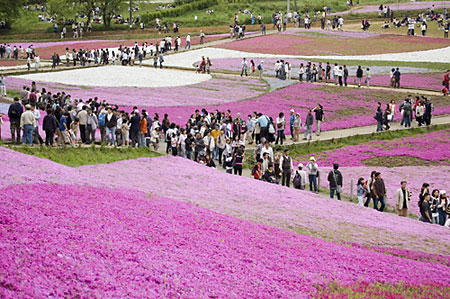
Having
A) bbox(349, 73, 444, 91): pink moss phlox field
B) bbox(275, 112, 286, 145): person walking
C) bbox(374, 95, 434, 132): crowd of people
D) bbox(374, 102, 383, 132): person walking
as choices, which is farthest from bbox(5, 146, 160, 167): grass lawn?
bbox(349, 73, 444, 91): pink moss phlox field

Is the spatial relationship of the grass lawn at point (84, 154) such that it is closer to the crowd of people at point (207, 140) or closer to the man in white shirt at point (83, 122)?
the crowd of people at point (207, 140)

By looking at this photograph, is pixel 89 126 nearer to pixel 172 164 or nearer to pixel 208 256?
pixel 172 164

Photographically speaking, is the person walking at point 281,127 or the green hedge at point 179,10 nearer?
the person walking at point 281,127

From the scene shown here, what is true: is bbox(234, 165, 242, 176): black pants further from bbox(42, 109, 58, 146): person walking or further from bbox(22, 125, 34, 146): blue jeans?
bbox(22, 125, 34, 146): blue jeans

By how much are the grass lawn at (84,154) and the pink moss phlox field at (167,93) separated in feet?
63.0

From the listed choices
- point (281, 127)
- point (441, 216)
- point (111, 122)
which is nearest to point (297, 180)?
point (441, 216)

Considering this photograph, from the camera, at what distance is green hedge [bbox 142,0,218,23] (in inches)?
4090

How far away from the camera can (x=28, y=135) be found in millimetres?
29172

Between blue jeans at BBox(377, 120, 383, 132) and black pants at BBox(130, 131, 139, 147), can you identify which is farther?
blue jeans at BBox(377, 120, 383, 132)

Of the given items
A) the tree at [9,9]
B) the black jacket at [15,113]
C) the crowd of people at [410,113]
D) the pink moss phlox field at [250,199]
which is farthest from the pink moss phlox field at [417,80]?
the tree at [9,9]

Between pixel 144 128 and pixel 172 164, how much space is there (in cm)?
480

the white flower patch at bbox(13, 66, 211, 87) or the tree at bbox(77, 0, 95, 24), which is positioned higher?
the tree at bbox(77, 0, 95, 24)

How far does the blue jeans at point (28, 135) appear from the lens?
28920mm

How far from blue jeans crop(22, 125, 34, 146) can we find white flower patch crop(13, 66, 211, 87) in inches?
1106
